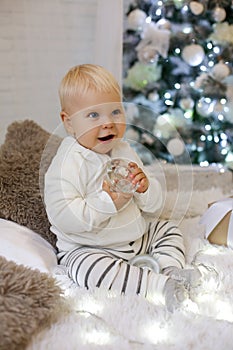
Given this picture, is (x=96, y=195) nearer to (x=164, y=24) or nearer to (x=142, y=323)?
(x=142, y=323)

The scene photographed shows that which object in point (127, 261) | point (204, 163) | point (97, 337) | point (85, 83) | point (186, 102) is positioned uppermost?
point (85, 83)

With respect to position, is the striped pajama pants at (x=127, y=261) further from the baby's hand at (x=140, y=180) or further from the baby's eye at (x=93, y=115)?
the baby's eye at (x=93, y=115)

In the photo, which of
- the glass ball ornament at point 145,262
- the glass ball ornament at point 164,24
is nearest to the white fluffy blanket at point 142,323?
the glass ball ornament at point 145,262

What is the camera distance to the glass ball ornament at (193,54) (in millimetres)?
2420

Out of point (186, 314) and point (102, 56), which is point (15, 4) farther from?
point (186, 314)

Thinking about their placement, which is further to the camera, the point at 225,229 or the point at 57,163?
the point at 225,229

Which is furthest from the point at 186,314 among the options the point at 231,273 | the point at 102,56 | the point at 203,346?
the point at 102,56

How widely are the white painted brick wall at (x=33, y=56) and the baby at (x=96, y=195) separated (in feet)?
3.57

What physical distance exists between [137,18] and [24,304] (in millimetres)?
1758

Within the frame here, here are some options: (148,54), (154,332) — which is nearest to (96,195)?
(154,332)

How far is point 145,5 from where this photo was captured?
243 cm

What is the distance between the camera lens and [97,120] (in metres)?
1.22

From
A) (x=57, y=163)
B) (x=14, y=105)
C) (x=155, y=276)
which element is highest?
(x=57, y=163)

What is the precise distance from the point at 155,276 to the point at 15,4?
4.99 ft
